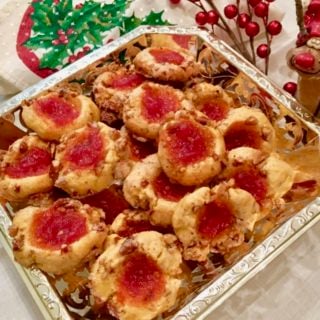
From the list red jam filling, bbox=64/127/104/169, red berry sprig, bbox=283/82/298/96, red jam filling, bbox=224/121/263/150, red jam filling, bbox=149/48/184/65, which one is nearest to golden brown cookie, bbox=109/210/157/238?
red jam filling, bbox=64/127/104/169

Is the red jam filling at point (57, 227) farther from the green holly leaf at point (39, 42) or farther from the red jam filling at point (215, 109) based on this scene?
the green holly leaf at point (39, 42)

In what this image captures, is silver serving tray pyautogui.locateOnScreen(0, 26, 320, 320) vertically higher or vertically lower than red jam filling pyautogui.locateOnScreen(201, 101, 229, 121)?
lower

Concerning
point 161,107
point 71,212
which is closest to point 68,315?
point 71,212

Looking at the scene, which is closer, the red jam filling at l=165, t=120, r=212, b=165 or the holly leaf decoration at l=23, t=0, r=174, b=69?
the red jam filling at l=165, t=120, r=212, b=165

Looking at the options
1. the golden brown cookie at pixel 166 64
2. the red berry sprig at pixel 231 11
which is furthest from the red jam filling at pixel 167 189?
the red berry sprig at pixel 231 11

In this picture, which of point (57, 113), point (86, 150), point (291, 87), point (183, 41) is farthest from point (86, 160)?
point (291, 87)

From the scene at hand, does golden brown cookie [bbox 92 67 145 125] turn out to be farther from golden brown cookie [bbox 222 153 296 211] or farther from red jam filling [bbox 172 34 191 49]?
golden brown cookie [bbox 222 153 296 211]

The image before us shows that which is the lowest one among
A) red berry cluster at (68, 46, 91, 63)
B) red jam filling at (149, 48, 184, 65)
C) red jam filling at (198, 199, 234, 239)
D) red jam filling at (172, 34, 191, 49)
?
red jam filling at (198, 199, 234, 239)
